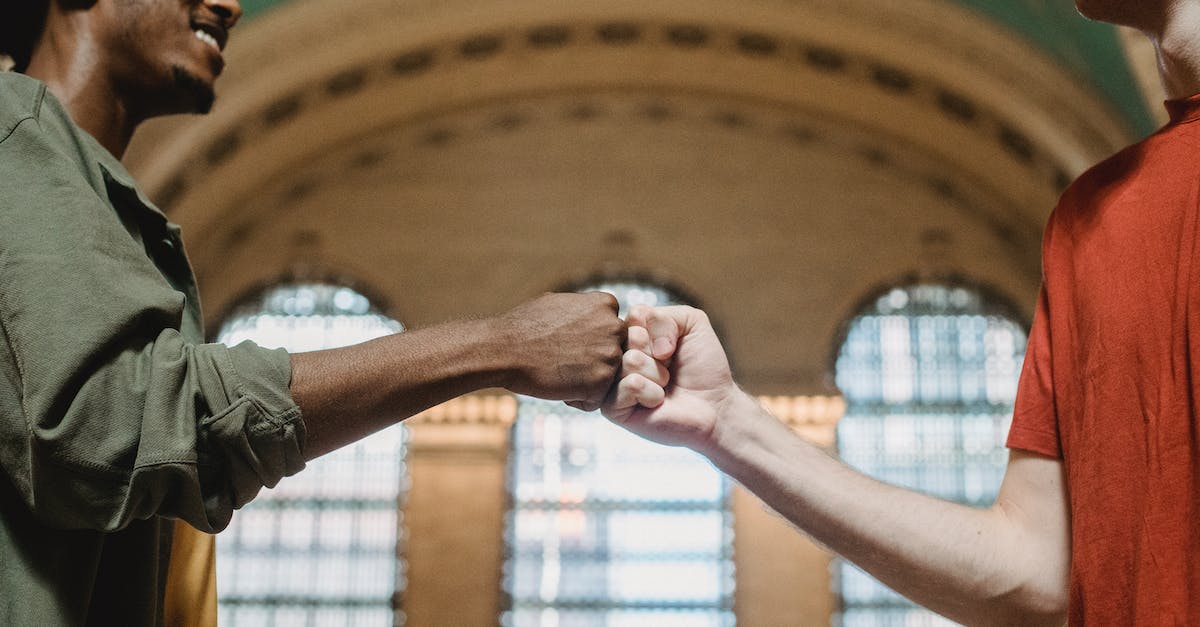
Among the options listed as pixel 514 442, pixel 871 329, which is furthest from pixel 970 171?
pixel 514 442

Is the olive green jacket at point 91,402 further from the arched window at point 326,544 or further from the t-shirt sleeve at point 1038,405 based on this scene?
the arched window at point 326,544

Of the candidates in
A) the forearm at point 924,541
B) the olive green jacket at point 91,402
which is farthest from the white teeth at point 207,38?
the forearm at point 924,541

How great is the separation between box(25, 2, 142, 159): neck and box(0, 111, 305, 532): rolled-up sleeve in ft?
2.55

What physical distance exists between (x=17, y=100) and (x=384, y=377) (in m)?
0.63

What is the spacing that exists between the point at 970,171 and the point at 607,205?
3.50 m

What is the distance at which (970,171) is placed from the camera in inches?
504

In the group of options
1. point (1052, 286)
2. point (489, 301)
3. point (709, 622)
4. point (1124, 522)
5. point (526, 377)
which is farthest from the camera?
point (489, 301)

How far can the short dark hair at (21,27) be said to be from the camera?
8.38 ft

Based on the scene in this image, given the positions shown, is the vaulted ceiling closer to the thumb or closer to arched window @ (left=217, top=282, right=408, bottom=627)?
arched window @ (left=217, top=282, right=408, bottom=627)

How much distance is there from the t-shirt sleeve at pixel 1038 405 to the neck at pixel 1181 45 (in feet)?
1.24

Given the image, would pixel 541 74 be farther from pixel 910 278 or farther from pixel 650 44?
pixel 910 278

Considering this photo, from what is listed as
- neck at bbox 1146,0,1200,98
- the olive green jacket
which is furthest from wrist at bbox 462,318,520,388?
neck at bbox 1146,0,1200,98

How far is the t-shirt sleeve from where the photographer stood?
1862 mm

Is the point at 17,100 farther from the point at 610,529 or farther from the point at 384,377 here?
the point at 610,529
